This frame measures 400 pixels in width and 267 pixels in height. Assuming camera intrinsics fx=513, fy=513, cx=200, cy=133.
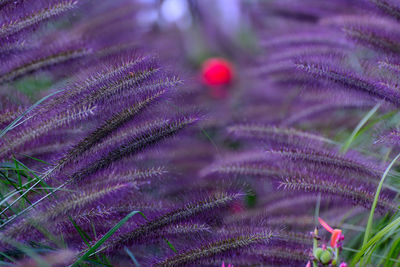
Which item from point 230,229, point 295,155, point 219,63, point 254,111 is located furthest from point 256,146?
point 219,63

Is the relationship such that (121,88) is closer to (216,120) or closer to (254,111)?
(216,120)

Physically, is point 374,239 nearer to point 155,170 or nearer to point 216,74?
point 155,170

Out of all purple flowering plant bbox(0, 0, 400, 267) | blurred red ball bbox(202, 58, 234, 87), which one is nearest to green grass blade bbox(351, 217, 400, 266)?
purple flowering plant bbox(0, 0, 400, 267)

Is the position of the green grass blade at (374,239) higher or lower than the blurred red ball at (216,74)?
lower

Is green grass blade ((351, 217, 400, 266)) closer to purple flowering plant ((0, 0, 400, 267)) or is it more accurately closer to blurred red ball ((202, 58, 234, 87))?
purple flowering plant ((0, 0, 400, 267))

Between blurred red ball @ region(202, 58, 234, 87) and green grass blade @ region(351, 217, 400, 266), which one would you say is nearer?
green grass blade @ region(351, 217, 400, 266)

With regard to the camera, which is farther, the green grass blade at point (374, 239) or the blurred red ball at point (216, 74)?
the blurred red ball at point (216, 74)

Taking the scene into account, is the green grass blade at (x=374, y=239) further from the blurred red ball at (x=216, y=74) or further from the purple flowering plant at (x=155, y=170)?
the blurred red ball at (x=216, y=74)

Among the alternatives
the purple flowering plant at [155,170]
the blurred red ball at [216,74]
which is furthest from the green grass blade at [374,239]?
the blurred red ball at [216,74]
